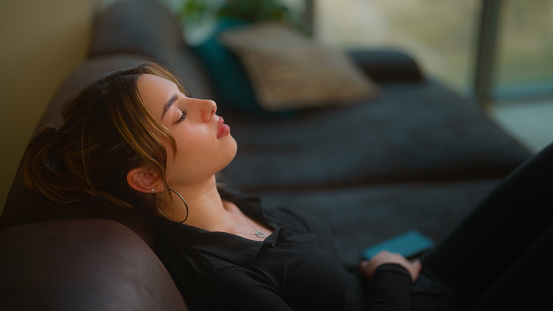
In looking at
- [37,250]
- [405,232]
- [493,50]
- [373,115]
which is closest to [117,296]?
[37,250]

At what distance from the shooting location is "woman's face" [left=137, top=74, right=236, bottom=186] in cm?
92

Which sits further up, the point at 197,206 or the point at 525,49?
the point at 197,206

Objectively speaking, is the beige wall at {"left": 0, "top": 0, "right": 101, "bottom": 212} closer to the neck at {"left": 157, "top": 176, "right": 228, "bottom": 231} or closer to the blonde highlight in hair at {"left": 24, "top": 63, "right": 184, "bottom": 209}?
the blonde highlight in hair at {"left": 24, "top": 63, "right": 184, "bottom": 209}

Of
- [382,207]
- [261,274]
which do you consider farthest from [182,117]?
[382,207]

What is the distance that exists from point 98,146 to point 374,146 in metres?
1.39

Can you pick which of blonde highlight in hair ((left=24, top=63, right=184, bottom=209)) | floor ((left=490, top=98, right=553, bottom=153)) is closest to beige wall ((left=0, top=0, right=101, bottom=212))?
blonde highlight in hair ((left=24, top=63, right=184, bottom=209))

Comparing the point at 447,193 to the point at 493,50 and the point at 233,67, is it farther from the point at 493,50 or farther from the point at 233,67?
the point at 493,50

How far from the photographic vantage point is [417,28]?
394cm

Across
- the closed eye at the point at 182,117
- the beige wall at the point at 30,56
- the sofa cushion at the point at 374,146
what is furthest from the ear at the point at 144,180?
the sofa cushion at the point at 374,146

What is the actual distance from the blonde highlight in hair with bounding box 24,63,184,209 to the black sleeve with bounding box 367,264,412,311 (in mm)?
523

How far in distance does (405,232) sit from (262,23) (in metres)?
1.63

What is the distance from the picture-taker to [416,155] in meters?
1.97

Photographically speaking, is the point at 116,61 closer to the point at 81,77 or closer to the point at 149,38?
the point at 81,77

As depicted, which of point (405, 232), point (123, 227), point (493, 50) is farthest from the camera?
point (493, 50)
